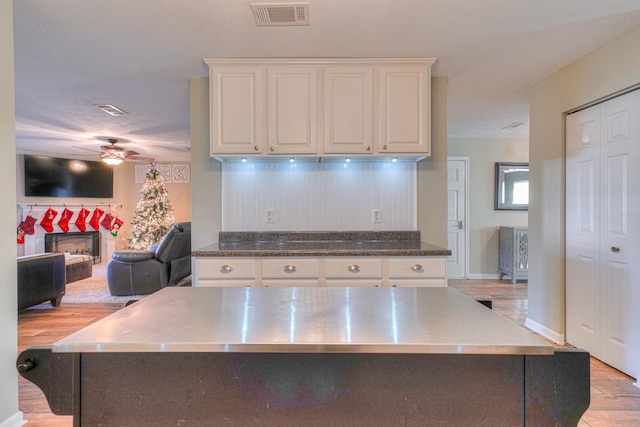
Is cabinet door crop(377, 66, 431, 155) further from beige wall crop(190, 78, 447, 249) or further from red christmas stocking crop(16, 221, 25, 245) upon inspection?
red christmas stocking crop(16, 221, 25, 245)

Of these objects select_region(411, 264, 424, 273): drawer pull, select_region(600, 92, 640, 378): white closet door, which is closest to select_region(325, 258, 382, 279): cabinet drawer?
select_region(411, 264, 424, 273): drawer pull

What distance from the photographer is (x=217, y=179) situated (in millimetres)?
2908

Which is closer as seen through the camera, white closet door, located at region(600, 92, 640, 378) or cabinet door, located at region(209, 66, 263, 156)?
white closet door, located at region(600, 92, 640, 378)

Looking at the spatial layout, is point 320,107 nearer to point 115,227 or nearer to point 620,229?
point 620,229

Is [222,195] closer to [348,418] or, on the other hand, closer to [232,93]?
[232,93]

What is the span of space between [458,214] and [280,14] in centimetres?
433

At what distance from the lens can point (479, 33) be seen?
7.13 ft

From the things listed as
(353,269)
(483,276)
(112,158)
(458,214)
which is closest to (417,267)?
(353,269)

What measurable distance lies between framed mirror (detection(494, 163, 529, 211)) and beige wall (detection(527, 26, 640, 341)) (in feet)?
7.13

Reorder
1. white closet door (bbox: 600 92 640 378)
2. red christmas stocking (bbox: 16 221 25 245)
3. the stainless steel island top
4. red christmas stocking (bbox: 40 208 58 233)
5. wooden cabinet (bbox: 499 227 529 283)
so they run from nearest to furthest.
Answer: the stainless steel island top → white closet door (bbox: 600 92 640 378) → wooden cabinet (bbox: 499 227 529 283) → red christmas stocking (bbox: 16 221 25 245) → red christmas stocking (bbox: 40 208 58 233)

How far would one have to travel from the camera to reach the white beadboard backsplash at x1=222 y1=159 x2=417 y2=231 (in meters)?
2.97

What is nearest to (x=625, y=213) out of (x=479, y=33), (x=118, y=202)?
(x=479, y=33)

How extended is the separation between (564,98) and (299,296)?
9.83ft

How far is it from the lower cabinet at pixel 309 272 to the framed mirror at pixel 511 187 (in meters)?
A: 3.69
